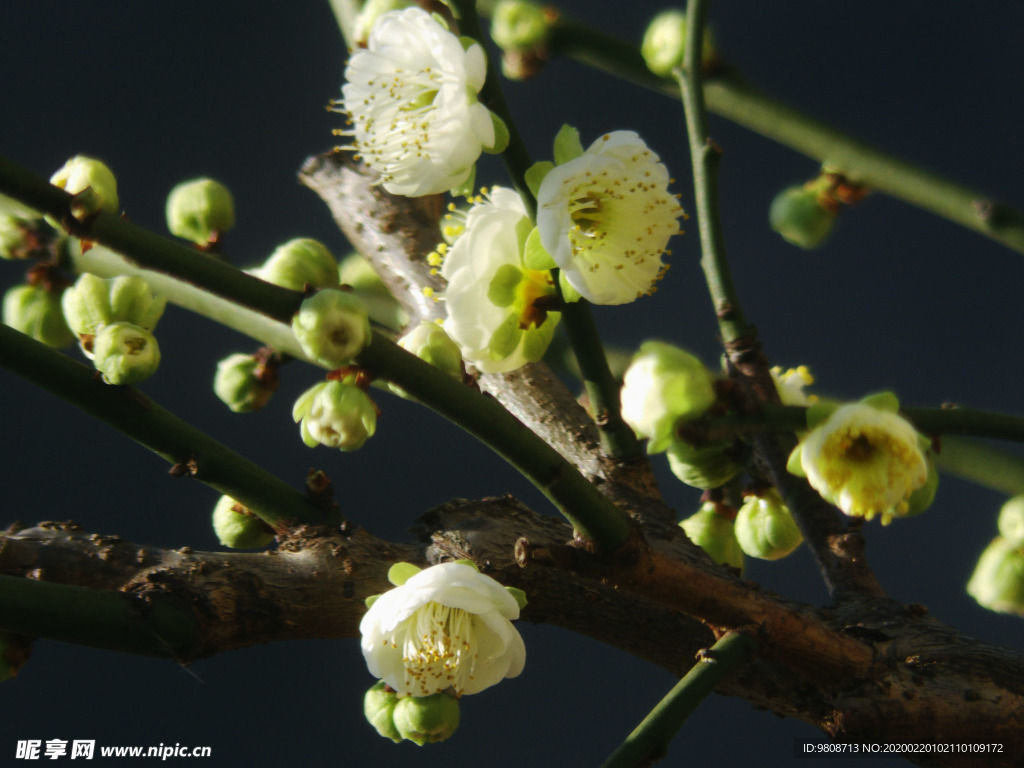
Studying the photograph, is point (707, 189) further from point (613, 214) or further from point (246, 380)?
point (246, 380)

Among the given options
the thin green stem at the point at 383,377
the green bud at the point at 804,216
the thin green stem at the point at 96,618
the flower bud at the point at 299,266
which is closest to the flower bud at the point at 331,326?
the thin green stem at the point at 383,377

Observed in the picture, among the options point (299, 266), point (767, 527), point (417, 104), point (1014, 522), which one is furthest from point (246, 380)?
point (1014, 522)

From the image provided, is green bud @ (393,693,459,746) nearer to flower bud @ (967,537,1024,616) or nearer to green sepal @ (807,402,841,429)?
green sepal @ (807,402,841,429)

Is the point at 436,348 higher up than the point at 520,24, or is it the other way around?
the point at 520,24

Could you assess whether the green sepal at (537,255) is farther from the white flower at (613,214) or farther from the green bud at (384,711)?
the green bud at (384,711)

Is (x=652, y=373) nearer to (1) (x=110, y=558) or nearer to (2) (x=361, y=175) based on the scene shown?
(1) (x=110, y=558)

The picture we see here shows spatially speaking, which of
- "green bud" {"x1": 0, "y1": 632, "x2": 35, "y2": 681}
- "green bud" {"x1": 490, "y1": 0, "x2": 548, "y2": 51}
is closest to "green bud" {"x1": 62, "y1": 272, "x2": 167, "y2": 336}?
"green bud" {"x1": 0, "y1": 632, "x2": 35, "y2": 681}
